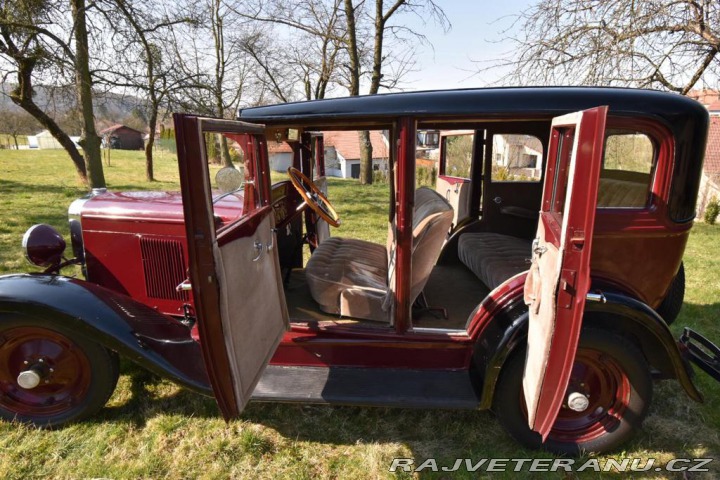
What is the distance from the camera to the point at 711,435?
2.68 m

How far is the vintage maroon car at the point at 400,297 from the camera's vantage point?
1911 millimetres

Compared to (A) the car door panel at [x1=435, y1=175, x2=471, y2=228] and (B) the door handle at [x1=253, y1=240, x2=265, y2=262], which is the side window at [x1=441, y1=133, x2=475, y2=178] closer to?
(A) the car door panel at [x1=435, y1=175, x2=471, y2=228]

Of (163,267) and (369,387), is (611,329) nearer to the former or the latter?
(369,387)

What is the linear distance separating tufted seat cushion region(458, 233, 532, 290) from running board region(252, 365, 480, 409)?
2.78ft

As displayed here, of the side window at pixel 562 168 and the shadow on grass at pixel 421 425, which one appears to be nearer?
the side window at pixel 562 168

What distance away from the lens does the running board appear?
2.39m

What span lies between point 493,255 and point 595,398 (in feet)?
4.18

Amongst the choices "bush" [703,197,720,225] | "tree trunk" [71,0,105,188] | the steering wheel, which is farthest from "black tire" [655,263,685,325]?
"tree trunk" [71,0,105,188]

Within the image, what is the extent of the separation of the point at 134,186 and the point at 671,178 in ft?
47.6

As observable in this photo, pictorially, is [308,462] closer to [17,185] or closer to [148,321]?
[148,321]

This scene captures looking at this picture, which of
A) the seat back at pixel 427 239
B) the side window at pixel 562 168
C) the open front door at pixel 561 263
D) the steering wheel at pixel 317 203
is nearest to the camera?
the open front door at pixel 561 263

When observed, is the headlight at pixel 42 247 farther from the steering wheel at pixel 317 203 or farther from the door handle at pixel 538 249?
the door handle at pixel 538 249

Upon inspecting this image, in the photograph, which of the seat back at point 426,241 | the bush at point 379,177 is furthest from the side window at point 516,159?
the bush at point 379,177

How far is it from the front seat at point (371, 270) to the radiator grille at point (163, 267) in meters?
0.89
